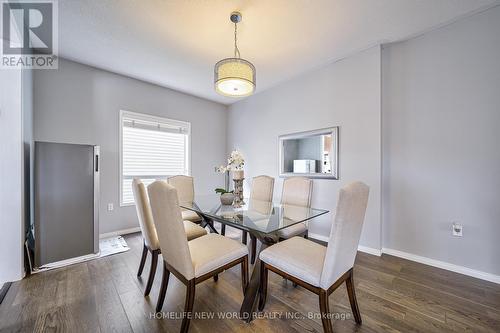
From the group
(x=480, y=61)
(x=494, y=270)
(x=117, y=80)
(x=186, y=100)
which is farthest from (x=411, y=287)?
(x=117, y=80)

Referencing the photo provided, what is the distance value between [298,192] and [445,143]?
1708 mm

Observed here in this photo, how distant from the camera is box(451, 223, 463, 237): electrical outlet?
2.12m

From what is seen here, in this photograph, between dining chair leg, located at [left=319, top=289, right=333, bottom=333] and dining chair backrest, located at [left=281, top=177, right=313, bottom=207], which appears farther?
dining chair backrest, located at [left=281, top=177, right=313, bottom=207]

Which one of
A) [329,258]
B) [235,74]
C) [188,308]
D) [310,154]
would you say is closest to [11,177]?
[188,308]

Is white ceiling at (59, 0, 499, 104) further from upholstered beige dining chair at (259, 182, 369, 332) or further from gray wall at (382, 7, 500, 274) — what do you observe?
upholstered beige dining chair at (259, 182, 369, 332)

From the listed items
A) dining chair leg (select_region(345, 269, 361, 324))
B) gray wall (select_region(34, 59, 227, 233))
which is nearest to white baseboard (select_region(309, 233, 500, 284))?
dining chair leg (select_region(345, 269, 361, 324))

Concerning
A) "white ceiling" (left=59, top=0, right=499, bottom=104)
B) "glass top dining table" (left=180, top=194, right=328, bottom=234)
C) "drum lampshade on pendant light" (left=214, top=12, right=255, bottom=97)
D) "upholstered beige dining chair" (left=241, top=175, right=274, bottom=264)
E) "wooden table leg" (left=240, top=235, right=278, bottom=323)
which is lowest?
"wooden table leg" (left=240, top=235, right=278, bottom=323)

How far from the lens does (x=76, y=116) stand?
2.93 metres

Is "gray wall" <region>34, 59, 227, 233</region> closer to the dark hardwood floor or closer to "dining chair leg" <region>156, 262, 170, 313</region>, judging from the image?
the dark hardwood floor

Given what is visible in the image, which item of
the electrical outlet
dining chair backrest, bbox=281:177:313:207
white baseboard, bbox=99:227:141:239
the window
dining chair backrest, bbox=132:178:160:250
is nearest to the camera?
dining chair backrest, bbox=132:178:160:250

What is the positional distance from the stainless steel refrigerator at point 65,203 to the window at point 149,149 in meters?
0.92

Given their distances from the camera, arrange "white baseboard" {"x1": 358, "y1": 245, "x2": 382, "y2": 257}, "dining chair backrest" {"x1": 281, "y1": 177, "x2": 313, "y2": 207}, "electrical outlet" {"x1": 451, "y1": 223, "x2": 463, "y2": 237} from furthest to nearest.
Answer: "white baseboard" {"x1": 358, "y1": 245, "x2": 382, "y2": 257} < "dining chair backrest" {"x1": 281, "y1": 177, "x2": 313, "y2": 207} < "electrical outlet" {"x1": 451, "y1": 223, "x2": 463, "y2": 237}

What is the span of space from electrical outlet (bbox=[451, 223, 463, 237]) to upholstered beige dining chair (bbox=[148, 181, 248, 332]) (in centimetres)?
233

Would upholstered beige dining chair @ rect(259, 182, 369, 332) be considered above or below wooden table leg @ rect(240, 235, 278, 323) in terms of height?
above
